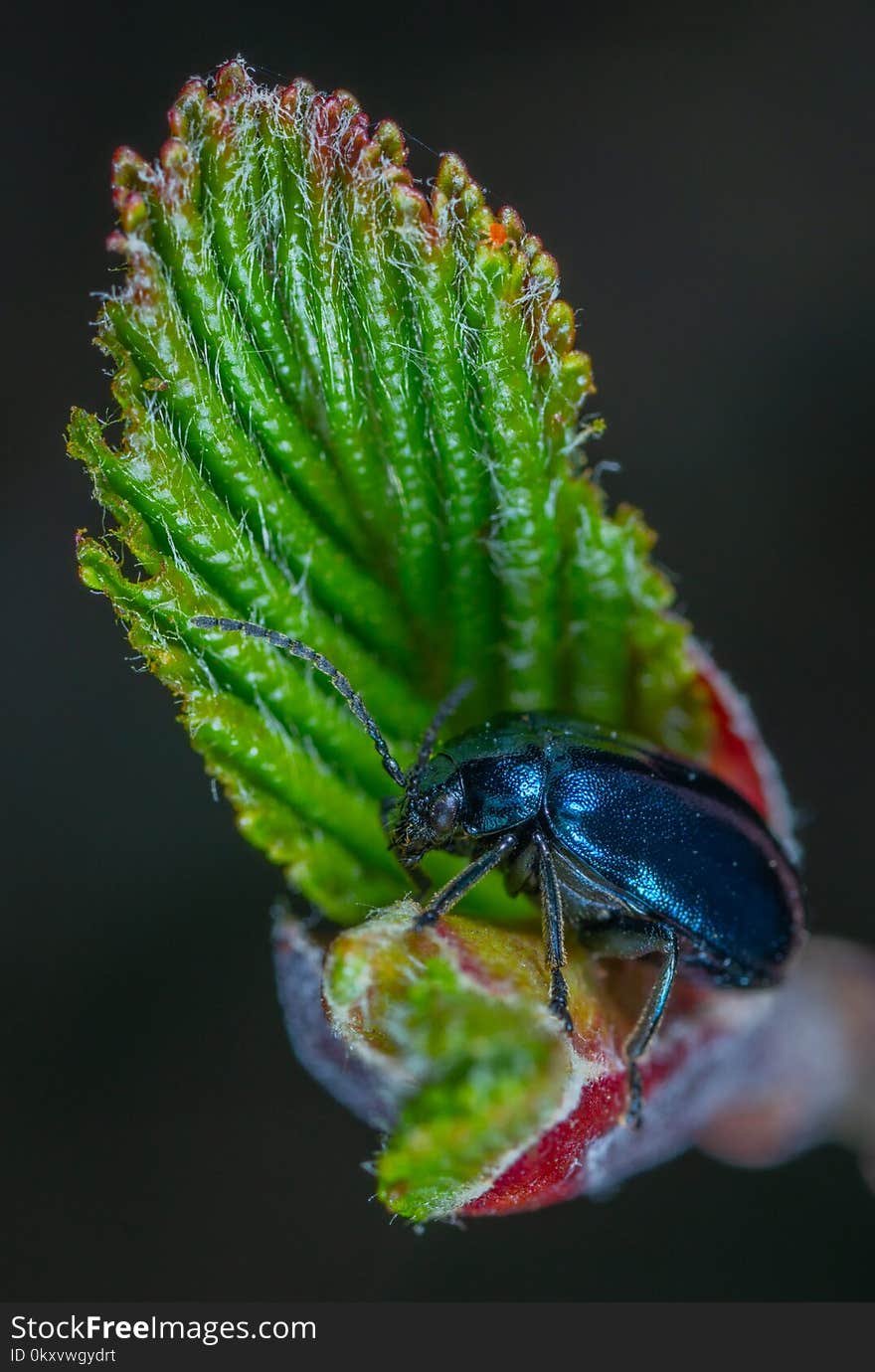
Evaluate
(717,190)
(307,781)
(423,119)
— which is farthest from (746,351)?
(307,781)

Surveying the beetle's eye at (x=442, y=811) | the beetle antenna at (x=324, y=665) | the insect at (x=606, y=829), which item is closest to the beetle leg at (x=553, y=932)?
the insect at (x=606, y=829)

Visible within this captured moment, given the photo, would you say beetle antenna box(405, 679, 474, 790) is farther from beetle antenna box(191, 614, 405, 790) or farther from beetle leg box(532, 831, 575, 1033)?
beetle leg box(532, 831, 575, 1033)

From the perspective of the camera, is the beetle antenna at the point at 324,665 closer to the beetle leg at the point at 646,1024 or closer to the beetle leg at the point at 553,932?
the beetle leg at the point at 553,932

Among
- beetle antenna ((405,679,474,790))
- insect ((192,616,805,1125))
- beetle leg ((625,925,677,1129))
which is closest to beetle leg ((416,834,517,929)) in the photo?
insect ((192,616,805,1125))

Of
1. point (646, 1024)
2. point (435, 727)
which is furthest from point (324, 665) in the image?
point (646, 1024)

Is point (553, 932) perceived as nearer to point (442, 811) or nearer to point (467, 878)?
point (467, 878)

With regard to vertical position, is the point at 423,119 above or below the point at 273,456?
above

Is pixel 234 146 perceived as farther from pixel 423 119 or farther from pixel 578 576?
pixel 423 119

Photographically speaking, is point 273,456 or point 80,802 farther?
point 80,802
